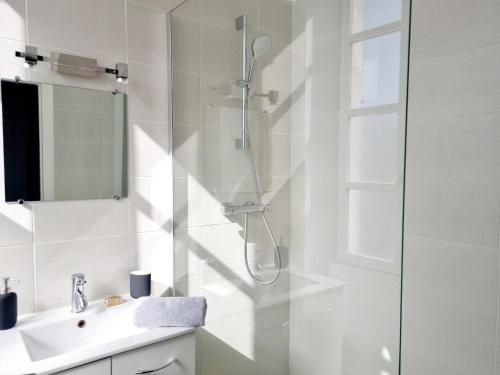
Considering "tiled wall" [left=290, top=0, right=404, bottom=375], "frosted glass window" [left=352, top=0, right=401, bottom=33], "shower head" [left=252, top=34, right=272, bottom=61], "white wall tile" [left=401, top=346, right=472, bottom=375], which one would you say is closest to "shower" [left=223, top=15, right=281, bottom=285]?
"shower head" [left=252, top=34, right=272, bottom=61]

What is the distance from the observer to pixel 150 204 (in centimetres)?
191

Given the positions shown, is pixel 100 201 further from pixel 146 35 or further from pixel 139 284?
pixel 146 35

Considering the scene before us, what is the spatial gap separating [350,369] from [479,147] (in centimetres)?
96

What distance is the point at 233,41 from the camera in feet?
5.09

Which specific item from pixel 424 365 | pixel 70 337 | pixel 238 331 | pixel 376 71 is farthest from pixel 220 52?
pixel 424 365

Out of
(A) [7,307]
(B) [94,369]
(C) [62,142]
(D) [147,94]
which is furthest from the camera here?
(D) [147,94]

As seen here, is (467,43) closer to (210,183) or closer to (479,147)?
(479,147)

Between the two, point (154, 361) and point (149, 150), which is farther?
point (149, 150)

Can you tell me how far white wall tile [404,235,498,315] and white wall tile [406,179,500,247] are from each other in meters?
0.04

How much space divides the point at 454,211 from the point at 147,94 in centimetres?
146

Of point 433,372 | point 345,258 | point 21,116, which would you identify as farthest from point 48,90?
point 433,372

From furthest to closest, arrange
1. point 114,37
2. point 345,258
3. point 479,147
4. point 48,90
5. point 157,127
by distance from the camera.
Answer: point 157,127 → point 114,37 → point 48,90 → point 479,147 → point 345,258

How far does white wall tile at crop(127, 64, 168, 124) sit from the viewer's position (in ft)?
5.99

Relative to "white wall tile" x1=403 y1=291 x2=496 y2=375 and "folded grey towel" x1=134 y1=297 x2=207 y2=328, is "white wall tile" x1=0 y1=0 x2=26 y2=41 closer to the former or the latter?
"folded grey towel" x1=134 y1=297 x2=207 y2=328
